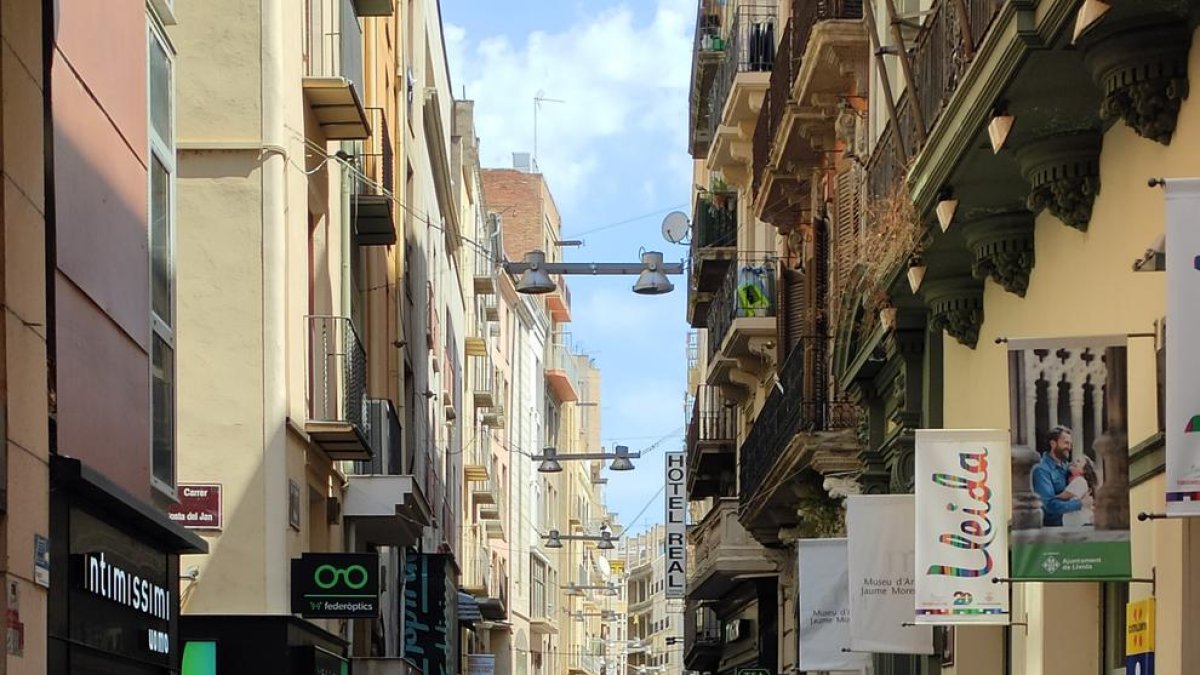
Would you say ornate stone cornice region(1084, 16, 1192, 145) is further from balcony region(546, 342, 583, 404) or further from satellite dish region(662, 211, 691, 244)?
balcony region(546, 342, 583, 404)

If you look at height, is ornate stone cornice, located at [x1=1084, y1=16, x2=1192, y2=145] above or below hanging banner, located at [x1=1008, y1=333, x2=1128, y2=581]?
above

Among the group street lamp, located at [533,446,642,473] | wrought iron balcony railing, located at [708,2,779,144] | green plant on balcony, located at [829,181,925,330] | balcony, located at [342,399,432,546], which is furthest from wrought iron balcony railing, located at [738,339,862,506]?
street lamp, located at [533,446,642,473]

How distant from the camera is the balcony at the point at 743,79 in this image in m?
32.1

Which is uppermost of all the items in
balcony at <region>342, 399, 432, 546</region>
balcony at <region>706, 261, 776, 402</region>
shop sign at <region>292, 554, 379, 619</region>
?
A: balcony at <region>706, 261, 776, 402</region>

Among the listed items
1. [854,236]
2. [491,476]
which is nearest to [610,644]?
[491,476]

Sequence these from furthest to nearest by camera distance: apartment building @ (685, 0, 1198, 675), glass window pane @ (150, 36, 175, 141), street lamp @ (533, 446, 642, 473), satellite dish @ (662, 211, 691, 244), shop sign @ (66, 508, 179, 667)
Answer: street lamp @ (533, 446, 642, 473) → satellite dish @ (662, 211, 691, 244) → glass window pane @ (150, 36, 175, 141) → shop sign @ (66, 508, 179, 667) → apartment building @ (685, 0, 1198, 675)

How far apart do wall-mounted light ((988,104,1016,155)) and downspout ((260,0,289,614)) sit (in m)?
8.43

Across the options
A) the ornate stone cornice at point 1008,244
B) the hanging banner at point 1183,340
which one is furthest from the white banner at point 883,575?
the hanging banner at point 1183,340

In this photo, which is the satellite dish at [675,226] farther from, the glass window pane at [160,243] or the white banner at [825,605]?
the glass window pane at [160,243]

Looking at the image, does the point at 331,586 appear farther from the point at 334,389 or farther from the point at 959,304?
the point at 959,304

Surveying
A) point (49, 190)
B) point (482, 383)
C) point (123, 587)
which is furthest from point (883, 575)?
point (482, 383)

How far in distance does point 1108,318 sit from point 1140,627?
1728 mm

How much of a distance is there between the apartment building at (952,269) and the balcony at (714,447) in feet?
14.4

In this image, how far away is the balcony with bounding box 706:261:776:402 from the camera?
32.4 meters
